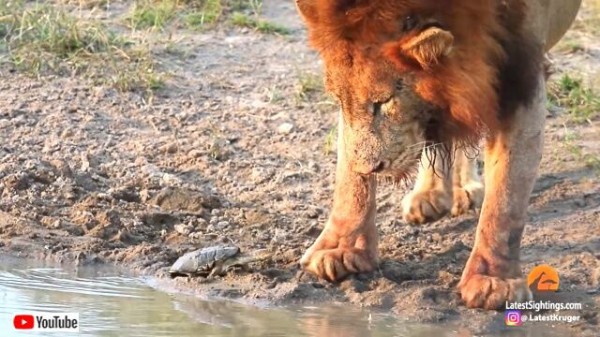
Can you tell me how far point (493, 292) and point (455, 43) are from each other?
1080mm

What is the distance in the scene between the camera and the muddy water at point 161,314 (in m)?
5.94

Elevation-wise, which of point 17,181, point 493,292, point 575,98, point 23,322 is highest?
point 575,98

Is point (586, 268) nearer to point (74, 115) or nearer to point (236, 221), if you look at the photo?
point (236, 221)

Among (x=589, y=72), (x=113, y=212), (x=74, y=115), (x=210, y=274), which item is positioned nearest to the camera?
(x=210, y=274)

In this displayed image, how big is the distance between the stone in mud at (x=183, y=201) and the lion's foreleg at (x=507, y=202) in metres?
1.84

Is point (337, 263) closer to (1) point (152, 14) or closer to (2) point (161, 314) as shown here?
(2) point (161, 314)

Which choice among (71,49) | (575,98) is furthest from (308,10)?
(71,49)

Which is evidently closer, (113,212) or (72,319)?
(72,319)

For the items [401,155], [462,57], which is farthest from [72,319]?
[462,57]

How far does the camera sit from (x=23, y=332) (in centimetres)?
580

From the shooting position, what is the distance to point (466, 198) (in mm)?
7664

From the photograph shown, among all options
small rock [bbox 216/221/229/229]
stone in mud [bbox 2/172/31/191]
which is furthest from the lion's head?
stone in mud [bbox 2/172/31/191]

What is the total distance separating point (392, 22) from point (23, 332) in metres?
1.85

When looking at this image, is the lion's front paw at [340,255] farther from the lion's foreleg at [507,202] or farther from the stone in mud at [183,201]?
the stone in mud at [183,201]
